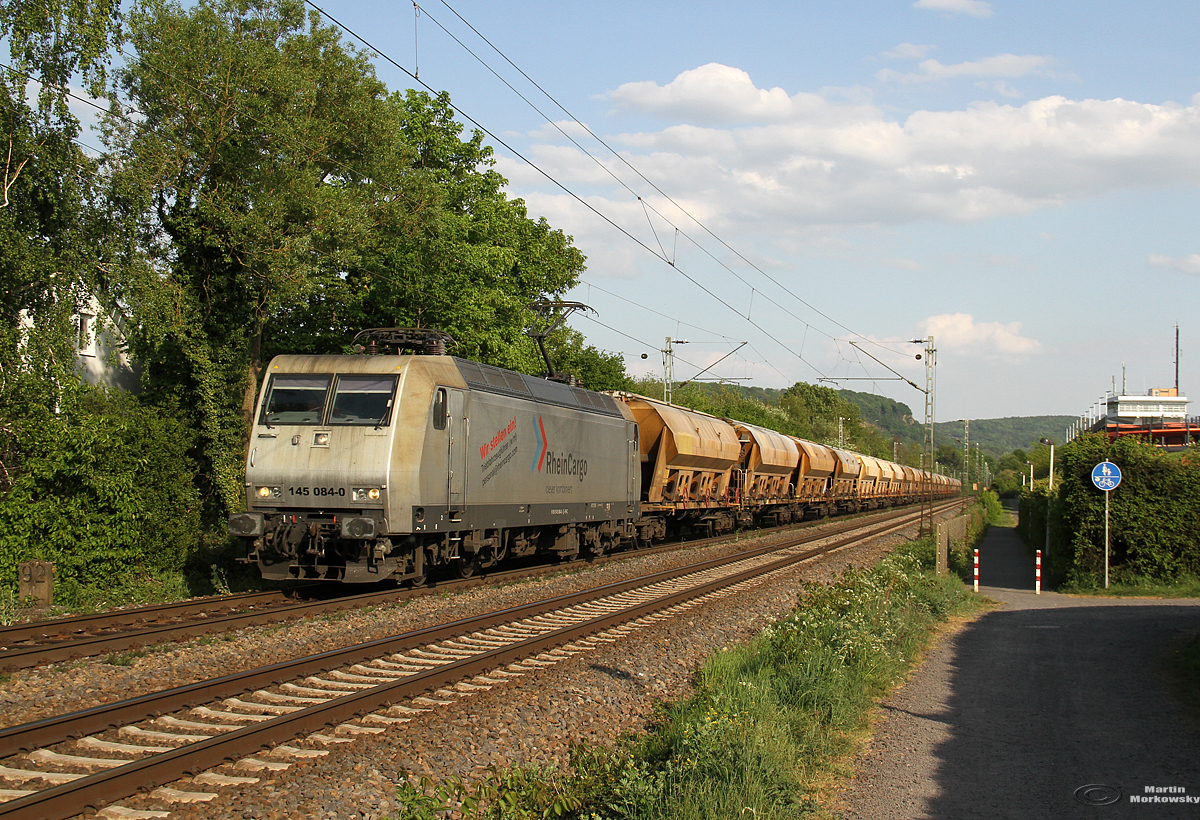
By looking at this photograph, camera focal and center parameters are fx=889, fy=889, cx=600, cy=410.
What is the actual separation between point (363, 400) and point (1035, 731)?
956 cm

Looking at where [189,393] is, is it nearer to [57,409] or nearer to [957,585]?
[57,409]

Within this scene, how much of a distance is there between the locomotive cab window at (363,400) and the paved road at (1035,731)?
7906 millimetres

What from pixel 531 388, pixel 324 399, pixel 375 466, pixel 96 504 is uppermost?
pixel 531 388

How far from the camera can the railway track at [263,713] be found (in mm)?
5637

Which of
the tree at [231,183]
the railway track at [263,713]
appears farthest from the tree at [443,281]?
the railway track at [263,713]

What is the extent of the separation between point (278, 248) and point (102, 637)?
442 inches

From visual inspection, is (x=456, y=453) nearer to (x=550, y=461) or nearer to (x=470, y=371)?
(x=470, y=371)

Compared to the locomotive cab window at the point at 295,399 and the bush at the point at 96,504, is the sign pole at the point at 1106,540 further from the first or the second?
the bush at the point at 96,504

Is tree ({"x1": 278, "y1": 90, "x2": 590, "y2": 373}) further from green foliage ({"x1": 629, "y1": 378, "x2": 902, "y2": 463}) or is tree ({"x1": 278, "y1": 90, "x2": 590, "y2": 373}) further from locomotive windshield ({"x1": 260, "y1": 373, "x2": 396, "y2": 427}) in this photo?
green foliage ({"x1": 629, "y1": 378, "x2": 902, "y2": 463})

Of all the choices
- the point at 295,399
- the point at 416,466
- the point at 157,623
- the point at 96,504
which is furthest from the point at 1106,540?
the point at 96,504

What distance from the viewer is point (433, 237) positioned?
23281mm

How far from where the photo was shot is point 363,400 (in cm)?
1319

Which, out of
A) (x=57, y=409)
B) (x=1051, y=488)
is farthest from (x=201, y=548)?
(x=1051, y=488)

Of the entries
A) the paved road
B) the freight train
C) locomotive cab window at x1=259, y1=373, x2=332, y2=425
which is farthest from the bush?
the paved road
